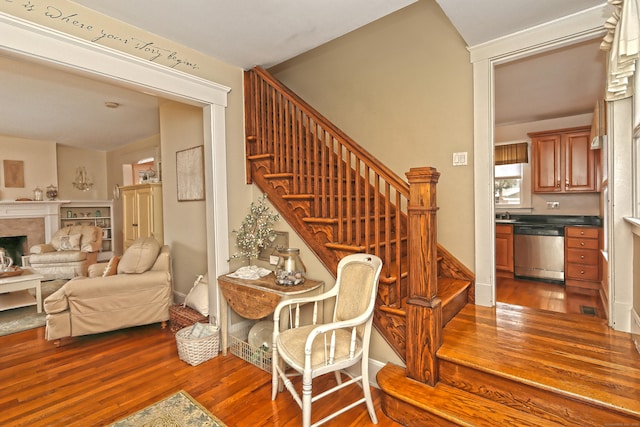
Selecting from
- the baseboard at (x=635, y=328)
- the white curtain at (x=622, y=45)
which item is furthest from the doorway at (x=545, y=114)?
the baseboard at (x=635, y=328)

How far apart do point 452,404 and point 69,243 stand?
22.6 feet

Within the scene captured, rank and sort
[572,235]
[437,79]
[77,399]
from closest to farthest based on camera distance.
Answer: [77,399], [437,79], [572,235]

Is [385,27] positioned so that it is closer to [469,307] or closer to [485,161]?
[485,161]

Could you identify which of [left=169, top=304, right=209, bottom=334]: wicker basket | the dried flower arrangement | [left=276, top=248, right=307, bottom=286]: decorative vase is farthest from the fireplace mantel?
[left=276, top=248, right=307, bottom=286]: decorative vase

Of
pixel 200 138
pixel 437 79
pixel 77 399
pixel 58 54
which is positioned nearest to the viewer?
pixel 58 54

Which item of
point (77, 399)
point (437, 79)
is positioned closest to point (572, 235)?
point (437, 79)

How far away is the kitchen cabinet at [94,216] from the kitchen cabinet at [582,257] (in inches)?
339

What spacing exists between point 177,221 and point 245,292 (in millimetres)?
2009

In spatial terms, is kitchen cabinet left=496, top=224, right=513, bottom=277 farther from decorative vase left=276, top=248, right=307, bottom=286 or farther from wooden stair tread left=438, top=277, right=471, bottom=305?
decorative vase left=276, top=248, right=307, bottom=286

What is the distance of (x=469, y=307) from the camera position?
2.71m

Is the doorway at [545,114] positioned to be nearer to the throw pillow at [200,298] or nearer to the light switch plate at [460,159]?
the light switch plate at [460,159]

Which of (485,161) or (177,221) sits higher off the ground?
(485,161)

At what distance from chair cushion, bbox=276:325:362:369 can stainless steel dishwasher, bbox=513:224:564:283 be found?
3.47 m

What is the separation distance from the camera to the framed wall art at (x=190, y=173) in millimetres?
3691
